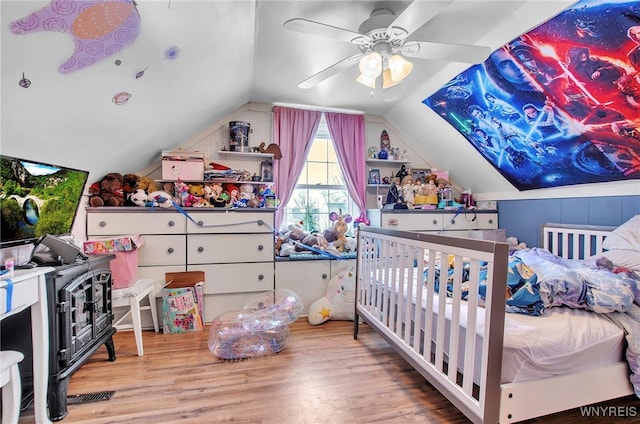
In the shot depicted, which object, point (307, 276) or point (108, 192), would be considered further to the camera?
point (307, 276)

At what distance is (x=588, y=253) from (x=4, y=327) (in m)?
3.77

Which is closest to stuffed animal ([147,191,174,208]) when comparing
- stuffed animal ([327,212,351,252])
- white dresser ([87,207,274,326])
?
white dresser ([87,207,274,326])

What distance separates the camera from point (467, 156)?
3234 millimetres

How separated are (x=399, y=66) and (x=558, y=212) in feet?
7.01

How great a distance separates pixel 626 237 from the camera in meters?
2.06

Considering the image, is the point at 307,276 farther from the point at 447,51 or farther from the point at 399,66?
the point at 447,51

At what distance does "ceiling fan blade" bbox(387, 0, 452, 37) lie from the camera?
52.5 inches

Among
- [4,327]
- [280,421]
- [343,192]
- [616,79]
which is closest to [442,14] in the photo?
[616,79]

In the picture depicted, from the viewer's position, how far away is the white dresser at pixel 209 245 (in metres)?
2.45

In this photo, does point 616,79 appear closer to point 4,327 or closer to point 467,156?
point 467,156

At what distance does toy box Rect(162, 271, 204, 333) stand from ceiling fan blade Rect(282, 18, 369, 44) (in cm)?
199

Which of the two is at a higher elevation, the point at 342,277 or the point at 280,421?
the point at 342,277

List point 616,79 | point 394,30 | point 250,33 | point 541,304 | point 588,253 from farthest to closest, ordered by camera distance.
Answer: point 588,253 → point 250,33 → point 616,79 → point 394,30 → point 541,304

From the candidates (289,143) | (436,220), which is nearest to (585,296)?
(436,220)
